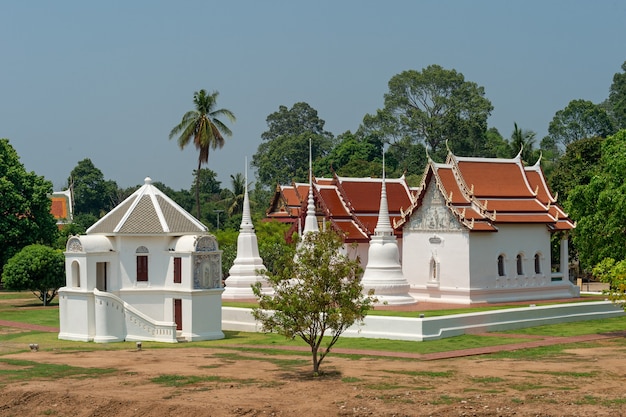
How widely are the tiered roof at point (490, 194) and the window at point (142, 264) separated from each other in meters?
13.0

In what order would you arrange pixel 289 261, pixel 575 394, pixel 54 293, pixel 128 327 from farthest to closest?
pixel 54 293, pixel 128 327, pixel 289 261, pixel 575 394

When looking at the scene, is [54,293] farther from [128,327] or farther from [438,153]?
[438,153]

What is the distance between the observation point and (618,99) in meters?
113

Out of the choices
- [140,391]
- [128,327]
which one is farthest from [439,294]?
[140,391]

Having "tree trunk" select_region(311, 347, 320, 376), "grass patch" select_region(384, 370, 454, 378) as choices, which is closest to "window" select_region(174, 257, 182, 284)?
"tree trunk" select_region(311, 347, 320, 376)

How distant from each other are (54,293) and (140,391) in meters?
28.2

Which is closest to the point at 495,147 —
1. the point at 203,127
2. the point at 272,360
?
the point at 203,127

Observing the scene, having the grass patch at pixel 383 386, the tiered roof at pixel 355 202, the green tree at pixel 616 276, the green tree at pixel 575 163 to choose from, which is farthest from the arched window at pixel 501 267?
the grass patch at pixel 383 386

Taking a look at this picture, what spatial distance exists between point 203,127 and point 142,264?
76.0ft

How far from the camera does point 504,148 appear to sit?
89500 mm

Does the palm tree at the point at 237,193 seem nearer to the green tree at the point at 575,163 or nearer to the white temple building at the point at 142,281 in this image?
the green tree at the point at 575,163

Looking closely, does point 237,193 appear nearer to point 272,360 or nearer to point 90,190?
point 90,190

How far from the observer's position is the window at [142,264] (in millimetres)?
39250

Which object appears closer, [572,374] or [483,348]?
[572,374]
